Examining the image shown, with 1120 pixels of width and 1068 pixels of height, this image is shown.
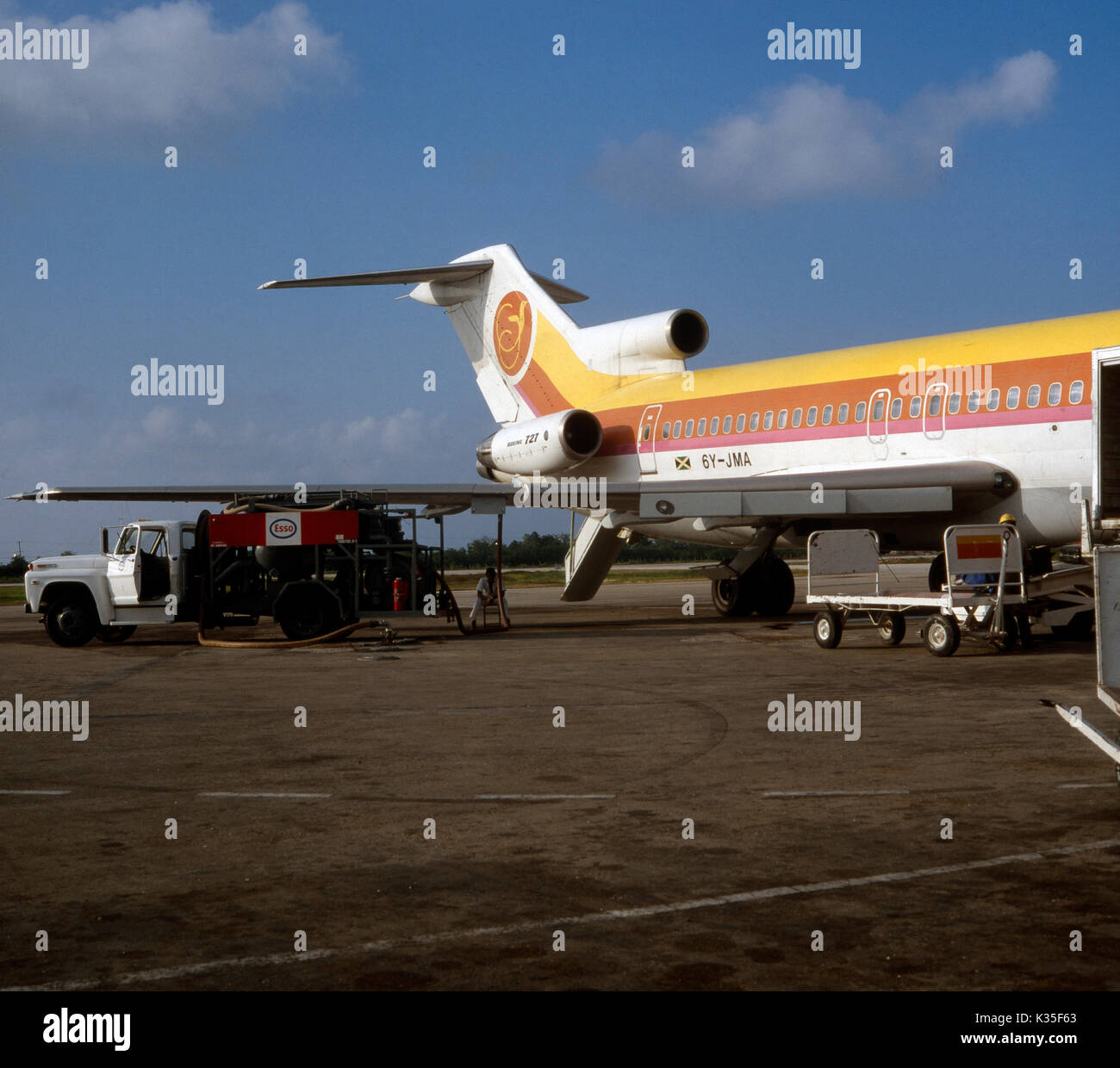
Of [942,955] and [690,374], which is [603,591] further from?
[942,955]

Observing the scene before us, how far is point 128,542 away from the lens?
66.4 feet

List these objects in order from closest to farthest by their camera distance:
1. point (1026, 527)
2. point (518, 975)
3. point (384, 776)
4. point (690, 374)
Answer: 1. point (518, 975)
2. point (384, 776)
3. point (1026, 527)
4. point (690, 374)

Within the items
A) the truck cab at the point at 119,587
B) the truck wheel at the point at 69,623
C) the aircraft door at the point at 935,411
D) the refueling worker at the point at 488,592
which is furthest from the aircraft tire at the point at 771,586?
the truck wheel at the point at 69,623

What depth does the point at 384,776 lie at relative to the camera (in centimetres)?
859

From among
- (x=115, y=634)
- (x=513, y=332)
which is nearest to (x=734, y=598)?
(x=513, y=332)

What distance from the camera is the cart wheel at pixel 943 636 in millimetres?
15188

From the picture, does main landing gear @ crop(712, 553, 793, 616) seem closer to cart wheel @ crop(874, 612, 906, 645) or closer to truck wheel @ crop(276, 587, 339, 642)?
cart wheel @ crop(874, 612, 906, 645)

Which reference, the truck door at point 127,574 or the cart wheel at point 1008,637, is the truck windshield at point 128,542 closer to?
the truck door at point 127,574

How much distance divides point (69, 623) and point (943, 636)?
13.5 m

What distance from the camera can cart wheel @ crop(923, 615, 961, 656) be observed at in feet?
49.8

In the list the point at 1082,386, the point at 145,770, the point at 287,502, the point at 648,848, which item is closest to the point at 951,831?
the point at 648,848

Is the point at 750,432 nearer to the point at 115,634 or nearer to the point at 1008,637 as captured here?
the point at 1008,637

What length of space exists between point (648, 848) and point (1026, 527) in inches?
545

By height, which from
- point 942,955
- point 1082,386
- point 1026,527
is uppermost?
point 1082,386
